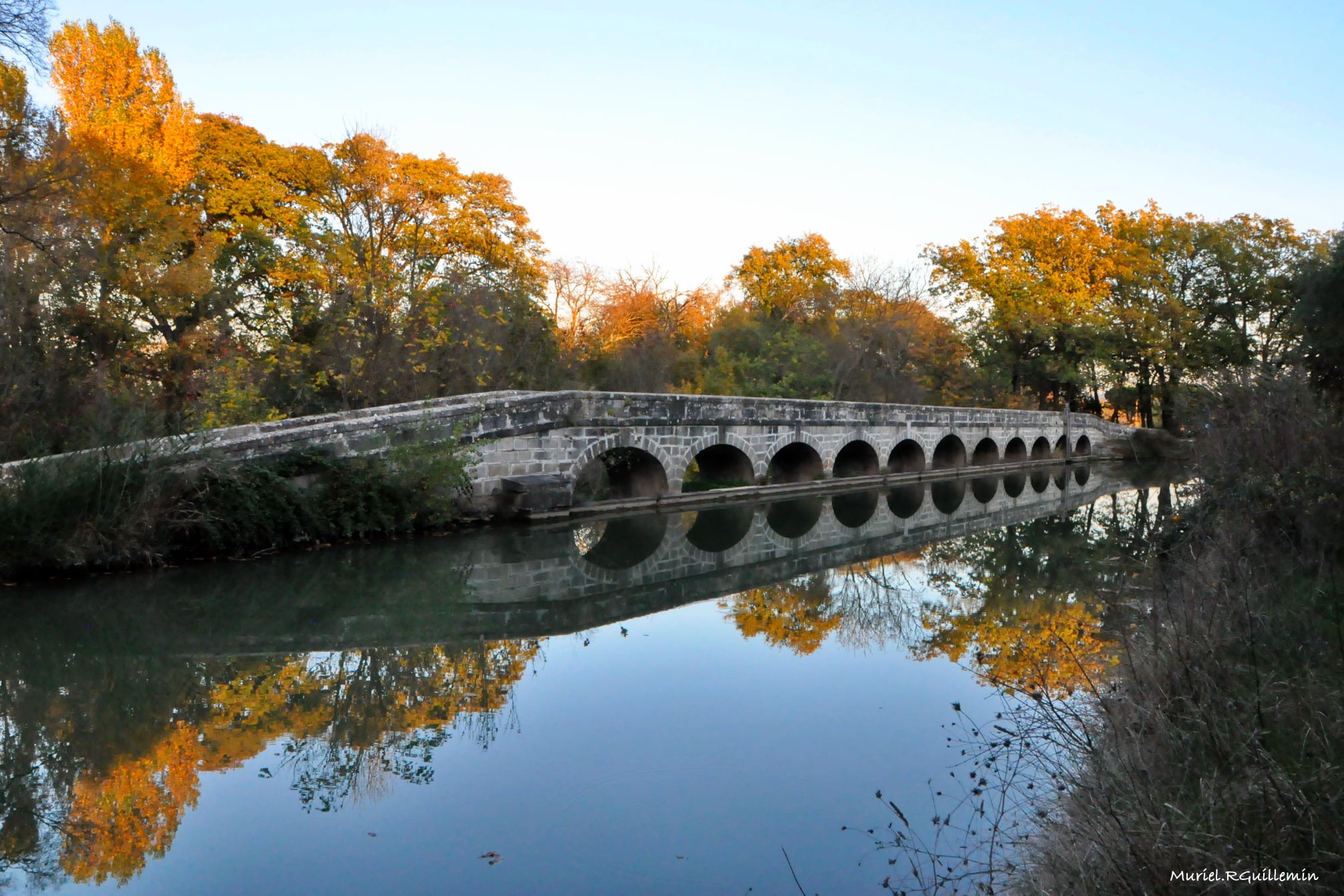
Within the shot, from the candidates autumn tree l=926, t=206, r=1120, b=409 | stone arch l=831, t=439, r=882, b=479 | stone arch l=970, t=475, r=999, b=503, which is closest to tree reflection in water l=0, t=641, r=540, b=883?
stone arch l=970, t=475, r=999, b=503

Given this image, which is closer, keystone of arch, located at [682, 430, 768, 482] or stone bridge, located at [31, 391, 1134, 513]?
stone bridge, located at [31, 391, 1134, 513]

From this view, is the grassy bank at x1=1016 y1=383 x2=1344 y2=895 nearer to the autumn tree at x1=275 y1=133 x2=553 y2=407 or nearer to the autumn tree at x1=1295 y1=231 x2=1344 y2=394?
the autumn tree at x1=1295 y1=231 x2=1344 y2=394

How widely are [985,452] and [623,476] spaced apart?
13.6 metres

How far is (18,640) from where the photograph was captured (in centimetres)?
607

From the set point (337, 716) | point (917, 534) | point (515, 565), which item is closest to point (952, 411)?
point (917, 534)

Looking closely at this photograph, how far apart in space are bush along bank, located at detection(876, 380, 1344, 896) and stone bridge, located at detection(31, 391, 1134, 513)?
733 cm

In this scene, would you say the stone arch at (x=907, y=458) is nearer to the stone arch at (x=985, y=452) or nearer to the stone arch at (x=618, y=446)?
the stone arch at (x=985, y=452)

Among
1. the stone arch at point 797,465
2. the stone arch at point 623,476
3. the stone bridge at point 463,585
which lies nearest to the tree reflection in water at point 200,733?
the stone bridge at point 463,585

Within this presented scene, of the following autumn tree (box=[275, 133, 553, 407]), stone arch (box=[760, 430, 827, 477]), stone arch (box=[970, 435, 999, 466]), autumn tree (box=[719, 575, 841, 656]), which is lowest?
autumn tree (box=[719, 575, 841, 656])

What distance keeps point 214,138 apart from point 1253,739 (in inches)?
923

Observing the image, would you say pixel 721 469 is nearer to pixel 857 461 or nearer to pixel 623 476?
pixel 623 476

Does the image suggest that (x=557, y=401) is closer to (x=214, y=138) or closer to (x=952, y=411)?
(x=952, y=411)

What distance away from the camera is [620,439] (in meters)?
13.0

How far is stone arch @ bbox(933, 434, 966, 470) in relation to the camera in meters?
22.7
